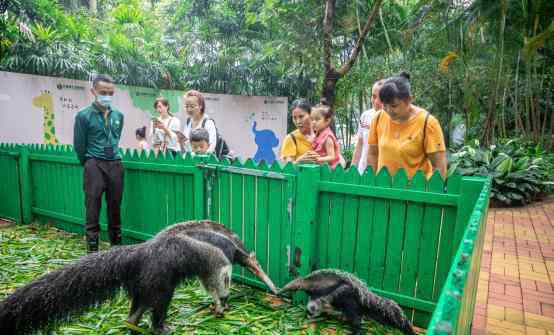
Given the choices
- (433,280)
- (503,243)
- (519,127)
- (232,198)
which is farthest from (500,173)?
(519,127)

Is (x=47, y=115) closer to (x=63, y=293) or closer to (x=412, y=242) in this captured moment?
(x=63, y=293)

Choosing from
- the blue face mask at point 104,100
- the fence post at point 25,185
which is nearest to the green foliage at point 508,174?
the blue face mask at point 104,100

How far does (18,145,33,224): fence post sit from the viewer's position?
5.02 m

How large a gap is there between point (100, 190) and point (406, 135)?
3.07 meters

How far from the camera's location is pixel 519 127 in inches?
545

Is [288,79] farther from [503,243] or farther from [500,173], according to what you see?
[503,243]

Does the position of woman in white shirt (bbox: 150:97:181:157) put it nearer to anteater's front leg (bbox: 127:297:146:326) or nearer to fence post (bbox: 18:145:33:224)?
fence post (bbox: 18:145:33:224)

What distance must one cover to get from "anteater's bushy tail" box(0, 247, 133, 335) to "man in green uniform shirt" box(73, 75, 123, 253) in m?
1.73

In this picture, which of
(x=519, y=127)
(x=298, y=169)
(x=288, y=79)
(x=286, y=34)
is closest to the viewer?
(x=298, y=169)

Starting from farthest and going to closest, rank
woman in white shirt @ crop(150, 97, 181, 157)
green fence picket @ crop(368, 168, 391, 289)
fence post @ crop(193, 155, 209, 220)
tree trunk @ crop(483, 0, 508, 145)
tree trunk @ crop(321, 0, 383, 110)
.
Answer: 1. tree trunk @ crop(483, 0, 508, 145)
2. tree trunk @ crop(321, 0, 383, 110)
3. woman in white shirt @ crop(150, 97, 181, 157)
4. fence post @ crop(193, 155, 209, 220)
5. green fence picket @ crop(368, 168, 391, 289)

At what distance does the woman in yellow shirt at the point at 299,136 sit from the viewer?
11.9 ft

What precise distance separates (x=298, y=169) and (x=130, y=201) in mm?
2287

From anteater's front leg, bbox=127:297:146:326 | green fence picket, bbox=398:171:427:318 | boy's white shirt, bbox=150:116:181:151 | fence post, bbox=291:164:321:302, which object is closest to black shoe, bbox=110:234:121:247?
boy's white shirt, bbox=150:116:181:151

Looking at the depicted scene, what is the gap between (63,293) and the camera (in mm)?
2008
